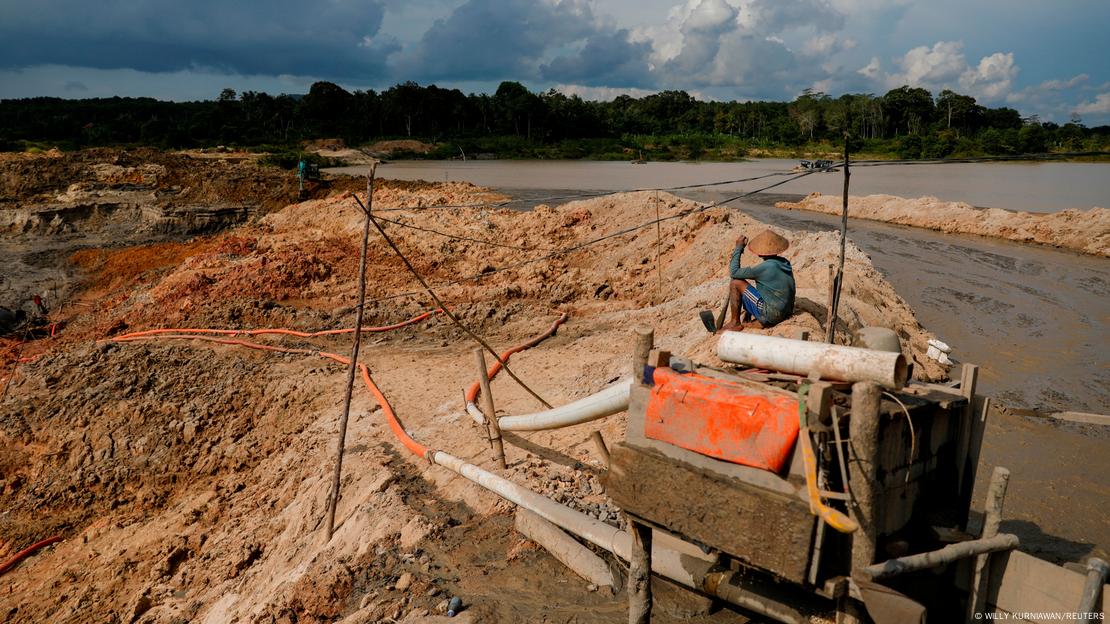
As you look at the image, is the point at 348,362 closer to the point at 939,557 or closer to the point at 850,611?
the point at 850,611

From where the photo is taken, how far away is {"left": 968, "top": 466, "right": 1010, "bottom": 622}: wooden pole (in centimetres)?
400

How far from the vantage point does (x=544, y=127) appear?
210 feet

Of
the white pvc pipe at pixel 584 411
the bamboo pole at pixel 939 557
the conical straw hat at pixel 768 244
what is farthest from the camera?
the conical straw hat at pixel 768 244

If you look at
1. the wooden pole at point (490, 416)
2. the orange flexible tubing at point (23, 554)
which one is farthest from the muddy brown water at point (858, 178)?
the wooden pole at point (490, 416)

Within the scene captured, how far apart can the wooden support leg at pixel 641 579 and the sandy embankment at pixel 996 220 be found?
19353 millimetres

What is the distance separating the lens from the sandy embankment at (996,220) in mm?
18734

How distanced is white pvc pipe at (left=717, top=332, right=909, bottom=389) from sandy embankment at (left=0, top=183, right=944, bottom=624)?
5.60ft

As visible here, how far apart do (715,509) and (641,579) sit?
891 millimetres

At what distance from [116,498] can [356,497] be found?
4767 mm

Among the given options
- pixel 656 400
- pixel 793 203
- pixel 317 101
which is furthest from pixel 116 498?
pixel 317 101

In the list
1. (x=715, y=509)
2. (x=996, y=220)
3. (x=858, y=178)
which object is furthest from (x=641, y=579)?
(x=858, y=178)

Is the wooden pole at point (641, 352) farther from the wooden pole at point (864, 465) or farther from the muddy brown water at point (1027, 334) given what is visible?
the muddy brown water at point (1027, 334)

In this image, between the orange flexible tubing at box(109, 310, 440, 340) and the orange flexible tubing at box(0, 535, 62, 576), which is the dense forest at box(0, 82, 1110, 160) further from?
the orange flexible tubing at box(0, 535, 62, 576)

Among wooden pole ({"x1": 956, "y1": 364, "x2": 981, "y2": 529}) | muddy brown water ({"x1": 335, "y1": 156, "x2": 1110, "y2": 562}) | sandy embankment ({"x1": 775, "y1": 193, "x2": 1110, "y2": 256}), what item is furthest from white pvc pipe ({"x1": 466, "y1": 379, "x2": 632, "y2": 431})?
sandy embankment ({"x1": 775, "y1": 193, "x2": 1110, "y2": 256})
